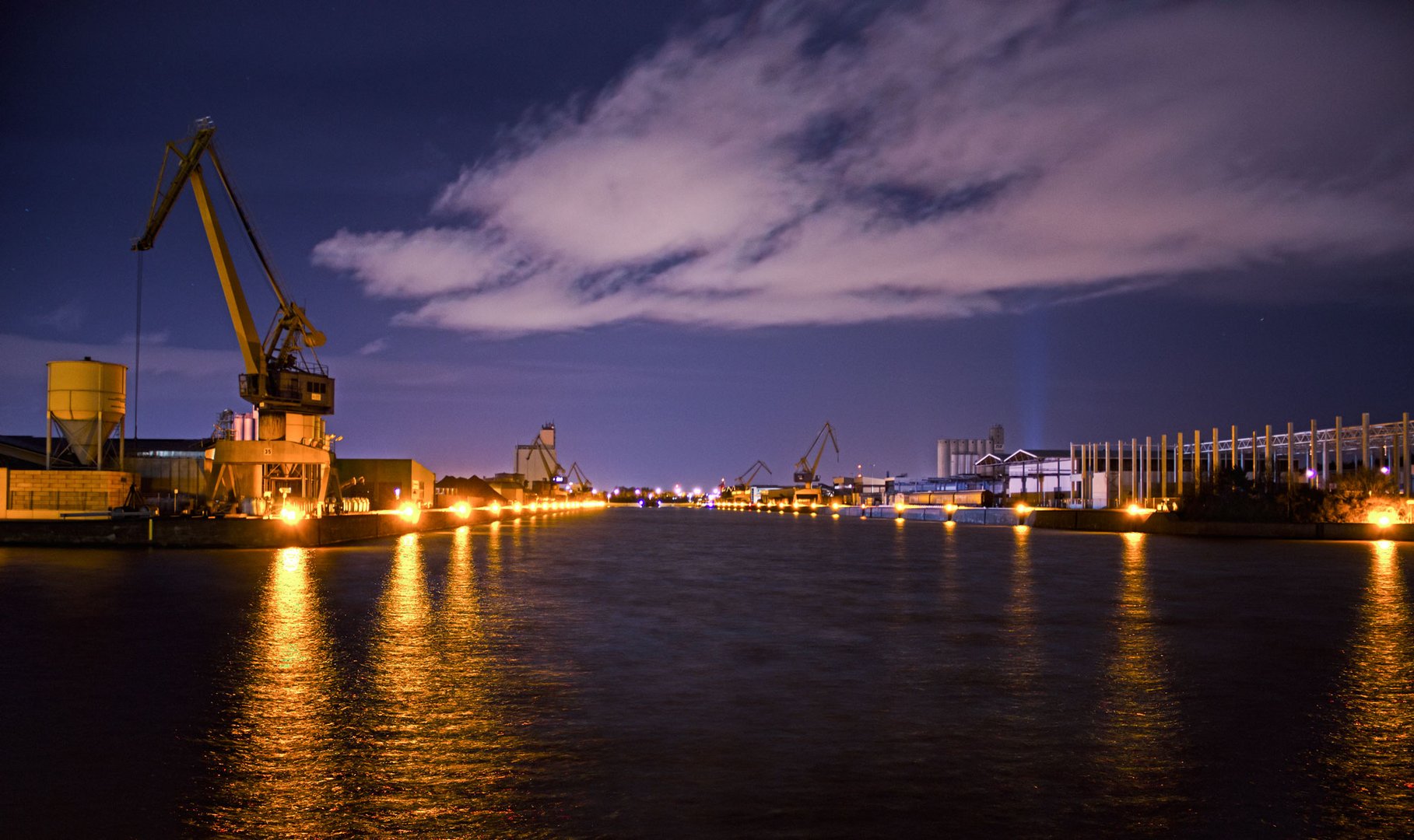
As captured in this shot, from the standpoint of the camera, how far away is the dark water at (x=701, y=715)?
284 inches

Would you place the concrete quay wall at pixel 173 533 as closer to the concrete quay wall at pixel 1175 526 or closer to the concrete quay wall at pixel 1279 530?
the concrete quay wall at pixel 1279 530

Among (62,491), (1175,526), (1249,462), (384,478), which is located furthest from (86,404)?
(1249,462)

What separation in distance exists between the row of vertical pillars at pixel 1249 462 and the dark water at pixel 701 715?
57.2 m

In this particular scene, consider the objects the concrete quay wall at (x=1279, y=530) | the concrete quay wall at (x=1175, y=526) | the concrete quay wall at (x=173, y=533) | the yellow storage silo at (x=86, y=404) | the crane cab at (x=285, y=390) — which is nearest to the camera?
the concrete quay wall at (x=173, y=533)

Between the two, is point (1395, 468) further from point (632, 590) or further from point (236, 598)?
point (236, 598)

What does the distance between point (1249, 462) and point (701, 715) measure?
109 m

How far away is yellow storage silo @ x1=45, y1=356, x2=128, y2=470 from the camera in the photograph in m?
65.2

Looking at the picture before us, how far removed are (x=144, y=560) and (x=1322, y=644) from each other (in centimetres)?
3681

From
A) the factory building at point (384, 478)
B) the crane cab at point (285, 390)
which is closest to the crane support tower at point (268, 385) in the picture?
the crane cab at point (285, 390)

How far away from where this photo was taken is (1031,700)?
1130 centimetres

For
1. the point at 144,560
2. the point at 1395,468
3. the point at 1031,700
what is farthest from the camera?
the point at 1395,468

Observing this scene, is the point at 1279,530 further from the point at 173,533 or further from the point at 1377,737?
the point at 173,533

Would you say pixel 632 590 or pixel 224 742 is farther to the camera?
pixel 632 590

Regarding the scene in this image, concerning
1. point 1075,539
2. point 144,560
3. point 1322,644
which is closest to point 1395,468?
point 1075,539
